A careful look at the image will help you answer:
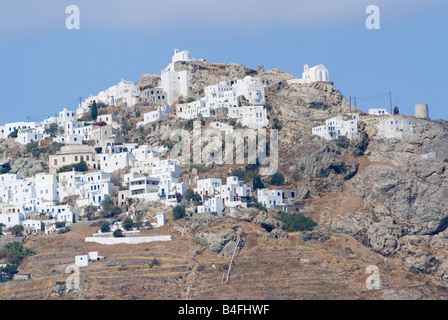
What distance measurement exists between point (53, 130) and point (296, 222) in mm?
34807

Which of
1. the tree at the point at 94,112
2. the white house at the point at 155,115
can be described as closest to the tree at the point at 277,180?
the white house at the point at 155,115

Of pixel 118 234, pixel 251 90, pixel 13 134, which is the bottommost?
pixel 118 234

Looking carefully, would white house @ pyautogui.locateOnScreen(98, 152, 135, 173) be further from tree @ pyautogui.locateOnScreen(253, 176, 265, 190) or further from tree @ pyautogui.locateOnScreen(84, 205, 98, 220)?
tree @ pyautogui.locateOnScreen(253, 176, 265, 190)

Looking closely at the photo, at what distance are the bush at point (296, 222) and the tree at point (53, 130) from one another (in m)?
32.3

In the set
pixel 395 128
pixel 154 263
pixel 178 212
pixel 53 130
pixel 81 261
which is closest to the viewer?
pixel 154 263

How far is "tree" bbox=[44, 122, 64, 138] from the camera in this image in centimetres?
11562

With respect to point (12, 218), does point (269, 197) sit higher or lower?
higher

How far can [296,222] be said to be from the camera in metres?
93.4

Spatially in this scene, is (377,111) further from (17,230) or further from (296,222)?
(17,230)

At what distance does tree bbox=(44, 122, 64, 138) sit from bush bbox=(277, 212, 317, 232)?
3227cm

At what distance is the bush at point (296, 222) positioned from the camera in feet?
303

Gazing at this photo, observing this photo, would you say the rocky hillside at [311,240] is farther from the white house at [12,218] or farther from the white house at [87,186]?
the white house at [87,186]

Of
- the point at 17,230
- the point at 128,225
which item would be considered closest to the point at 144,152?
the point at 128,225

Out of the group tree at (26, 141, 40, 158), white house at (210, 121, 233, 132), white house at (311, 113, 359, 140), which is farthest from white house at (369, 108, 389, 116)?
tree at (26, 141, 40, 158)
